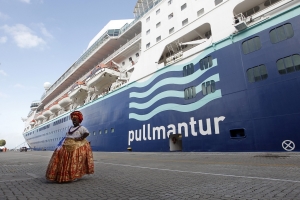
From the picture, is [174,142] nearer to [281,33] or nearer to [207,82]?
[207,82]

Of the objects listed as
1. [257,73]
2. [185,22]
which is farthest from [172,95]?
[185,22]

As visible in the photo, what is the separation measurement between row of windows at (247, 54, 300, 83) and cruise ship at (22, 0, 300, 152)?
0.12 ft

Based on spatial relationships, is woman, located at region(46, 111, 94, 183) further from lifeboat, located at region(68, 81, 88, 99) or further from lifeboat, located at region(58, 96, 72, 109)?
lifeboat, located at region(58, 96, 72, 109)

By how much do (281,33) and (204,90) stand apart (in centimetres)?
473

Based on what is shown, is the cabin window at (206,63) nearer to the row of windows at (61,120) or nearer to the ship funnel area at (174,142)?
the ship funnel area at (174,142)

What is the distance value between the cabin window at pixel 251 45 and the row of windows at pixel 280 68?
3.46 ft

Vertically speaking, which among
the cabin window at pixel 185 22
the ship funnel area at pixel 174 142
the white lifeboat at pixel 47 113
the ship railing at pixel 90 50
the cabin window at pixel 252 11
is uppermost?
the ship railing at pixel 90 50

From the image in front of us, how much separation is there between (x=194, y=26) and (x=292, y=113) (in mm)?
8658

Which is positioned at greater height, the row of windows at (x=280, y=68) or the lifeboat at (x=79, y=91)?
the lifeboat at (x=79, y=91)

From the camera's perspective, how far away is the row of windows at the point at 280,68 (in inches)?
337

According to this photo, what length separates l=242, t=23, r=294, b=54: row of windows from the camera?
9078 millimetres

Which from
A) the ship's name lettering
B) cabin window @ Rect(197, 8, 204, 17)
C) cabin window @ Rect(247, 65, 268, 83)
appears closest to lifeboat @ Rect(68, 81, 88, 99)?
the ship's name lettering

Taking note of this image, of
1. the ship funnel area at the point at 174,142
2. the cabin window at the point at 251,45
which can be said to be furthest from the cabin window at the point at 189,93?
the cabin window at the point at 251,45

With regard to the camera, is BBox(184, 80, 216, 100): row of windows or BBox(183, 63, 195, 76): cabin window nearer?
BBox(184, 80, 216, 100): row of windows
